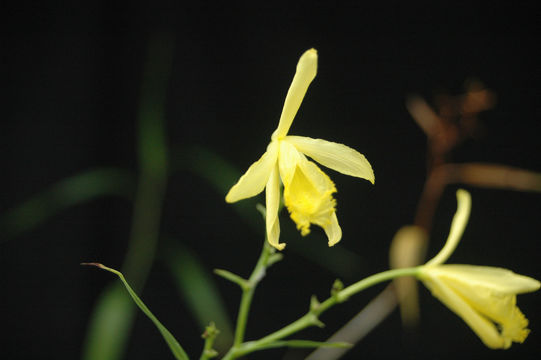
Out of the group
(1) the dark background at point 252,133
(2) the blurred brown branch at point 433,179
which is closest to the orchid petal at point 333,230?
(2) the blurred brown branch at point 433,179

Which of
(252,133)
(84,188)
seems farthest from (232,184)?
(252,133)

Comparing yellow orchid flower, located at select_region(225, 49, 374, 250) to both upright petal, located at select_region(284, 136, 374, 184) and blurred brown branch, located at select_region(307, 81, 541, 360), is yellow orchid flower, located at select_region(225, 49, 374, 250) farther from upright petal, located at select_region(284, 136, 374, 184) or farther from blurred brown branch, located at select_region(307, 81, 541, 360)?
blurred brown branch, located at select_region(307, 81, 541, 360)

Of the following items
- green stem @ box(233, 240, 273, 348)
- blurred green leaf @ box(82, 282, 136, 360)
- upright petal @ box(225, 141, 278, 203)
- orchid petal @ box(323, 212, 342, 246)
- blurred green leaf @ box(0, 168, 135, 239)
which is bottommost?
blurred green leaf @ box(82, 282, 136, 360)

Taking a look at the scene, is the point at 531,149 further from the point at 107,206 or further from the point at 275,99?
the point at 107,206

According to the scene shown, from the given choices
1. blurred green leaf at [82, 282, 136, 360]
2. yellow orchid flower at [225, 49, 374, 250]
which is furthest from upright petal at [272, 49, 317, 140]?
blurred green leaf at [82, 282, 136, 360]

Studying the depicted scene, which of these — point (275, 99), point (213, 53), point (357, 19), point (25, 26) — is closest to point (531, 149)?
point (357, 19)

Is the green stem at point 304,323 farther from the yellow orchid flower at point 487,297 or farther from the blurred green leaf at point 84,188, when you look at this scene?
the blurred green leaf at point 84,188
